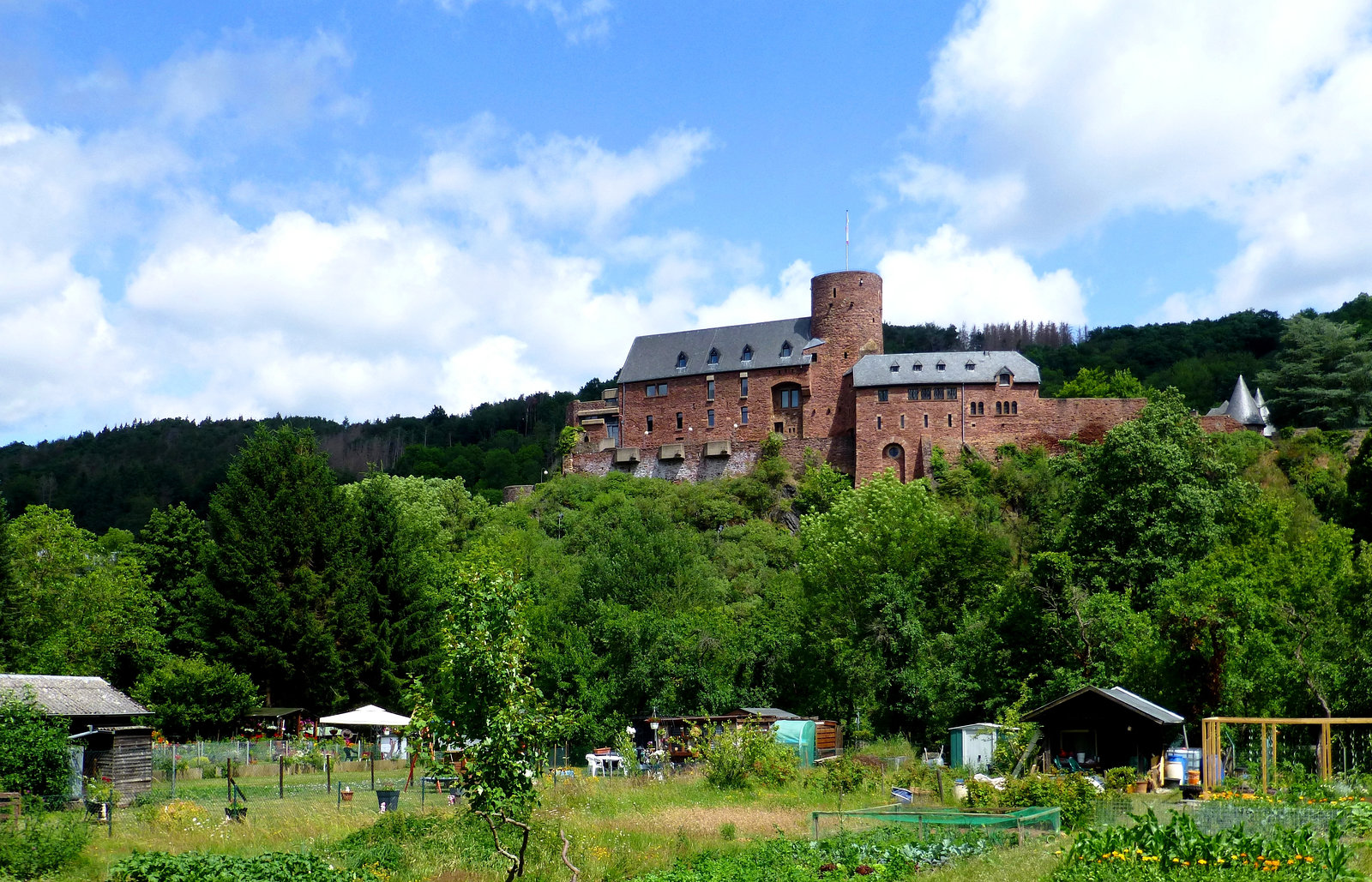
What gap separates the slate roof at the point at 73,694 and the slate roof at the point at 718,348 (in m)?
52.5

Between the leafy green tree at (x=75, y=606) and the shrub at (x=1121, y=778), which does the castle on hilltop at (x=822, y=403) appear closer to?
the leafy green tree at (x=75, y=606)

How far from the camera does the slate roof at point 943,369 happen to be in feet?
236

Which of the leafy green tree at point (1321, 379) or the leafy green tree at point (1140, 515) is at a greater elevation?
the leafy green tree at point (1321, 379)

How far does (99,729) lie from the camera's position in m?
29.7

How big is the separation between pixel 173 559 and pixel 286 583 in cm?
979

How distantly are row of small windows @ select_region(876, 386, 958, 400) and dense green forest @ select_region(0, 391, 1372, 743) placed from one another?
45.0ft

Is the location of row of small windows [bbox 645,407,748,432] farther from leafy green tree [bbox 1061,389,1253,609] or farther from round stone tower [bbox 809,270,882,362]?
leafy green tree [bbox 1061,389,1253,609]

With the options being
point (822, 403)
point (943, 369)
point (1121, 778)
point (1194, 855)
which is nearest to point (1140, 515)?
point (1121, 778)

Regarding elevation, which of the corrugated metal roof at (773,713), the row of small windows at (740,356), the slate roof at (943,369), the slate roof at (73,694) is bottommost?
the corrugated metal roof at (773,713)

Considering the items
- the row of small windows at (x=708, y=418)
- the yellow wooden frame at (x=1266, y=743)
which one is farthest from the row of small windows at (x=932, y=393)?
the yellow wooden frame at (x=1266, y=743)

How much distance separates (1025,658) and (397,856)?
26.7 m

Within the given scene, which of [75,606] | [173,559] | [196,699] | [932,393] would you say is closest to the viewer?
[196,699]

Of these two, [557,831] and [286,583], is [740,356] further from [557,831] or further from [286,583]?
[557,831]

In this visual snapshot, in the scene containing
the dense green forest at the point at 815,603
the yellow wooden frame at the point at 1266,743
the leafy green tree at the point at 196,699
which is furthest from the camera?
the leafy green tree at the point at 196,699
